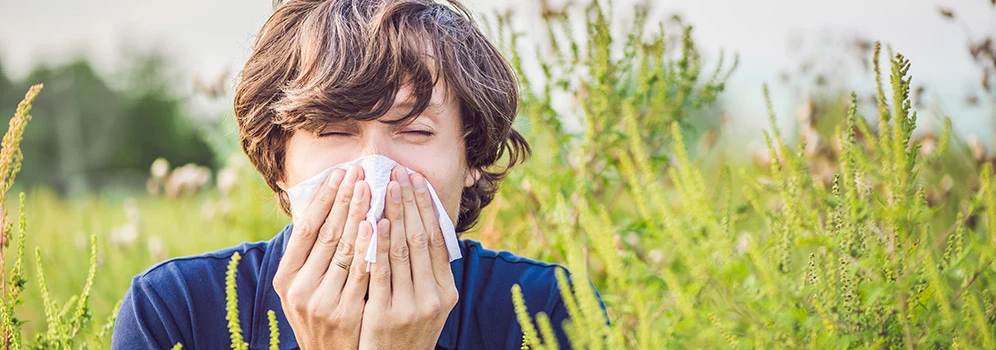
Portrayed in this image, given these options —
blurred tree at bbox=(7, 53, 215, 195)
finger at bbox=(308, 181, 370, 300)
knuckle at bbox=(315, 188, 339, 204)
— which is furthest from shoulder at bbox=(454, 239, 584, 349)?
blurred tree at bbox=(7, 53, 215, 195)

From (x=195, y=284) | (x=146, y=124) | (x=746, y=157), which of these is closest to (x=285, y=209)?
(x=195, y=284)

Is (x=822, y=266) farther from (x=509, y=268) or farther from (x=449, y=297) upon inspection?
(x=509, y=268)

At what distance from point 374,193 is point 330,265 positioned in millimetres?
199

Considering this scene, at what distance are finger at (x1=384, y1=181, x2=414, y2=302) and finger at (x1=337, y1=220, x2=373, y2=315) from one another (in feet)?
0.18

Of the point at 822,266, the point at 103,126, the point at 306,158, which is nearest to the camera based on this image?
the point at 822,266

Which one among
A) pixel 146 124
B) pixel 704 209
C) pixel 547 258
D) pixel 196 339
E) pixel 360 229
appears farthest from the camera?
pixel 146 124

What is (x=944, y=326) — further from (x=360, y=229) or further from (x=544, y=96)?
(x=544, y=96)

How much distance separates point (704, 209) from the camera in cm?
111

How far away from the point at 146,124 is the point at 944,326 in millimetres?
35453

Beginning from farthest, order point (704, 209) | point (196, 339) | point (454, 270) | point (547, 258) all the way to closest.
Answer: point (547, 258)
point (454, 270)
point (196, 339)
point (704, 209)

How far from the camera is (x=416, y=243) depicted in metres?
1.79

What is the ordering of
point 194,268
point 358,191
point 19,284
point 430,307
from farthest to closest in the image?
1. point 194,268
2. point 430,307
3. point 358,191
4. point 19,284

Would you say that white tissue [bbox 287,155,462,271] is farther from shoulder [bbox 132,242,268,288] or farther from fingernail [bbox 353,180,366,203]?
shoulder [bbox 132,242,268,288]

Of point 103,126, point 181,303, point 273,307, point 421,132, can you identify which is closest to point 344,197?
point 421,132
